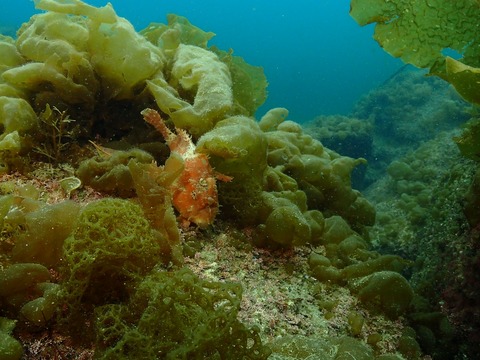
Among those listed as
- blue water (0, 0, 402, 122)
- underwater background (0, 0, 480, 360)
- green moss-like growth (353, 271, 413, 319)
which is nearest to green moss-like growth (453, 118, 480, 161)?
underwater background (0, 0, 480, 360)

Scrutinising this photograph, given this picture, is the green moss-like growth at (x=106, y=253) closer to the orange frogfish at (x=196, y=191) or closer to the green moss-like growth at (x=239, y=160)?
the orange frogfish at (x=196, y=191)

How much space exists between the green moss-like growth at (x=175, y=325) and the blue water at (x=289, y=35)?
82055 mm

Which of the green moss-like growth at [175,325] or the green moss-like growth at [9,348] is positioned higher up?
the green moss-like growth at [175,325]

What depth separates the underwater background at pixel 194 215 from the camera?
1508mm

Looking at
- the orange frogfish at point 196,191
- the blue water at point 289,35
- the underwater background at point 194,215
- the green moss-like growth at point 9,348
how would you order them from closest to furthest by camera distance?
the green moss-like growth at point 9,348, the underwater background at point 194,215, the orange frogfish at point 196,191, the blue water at point 289,35

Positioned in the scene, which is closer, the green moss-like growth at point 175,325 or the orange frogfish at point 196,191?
the green moss-like growth at point 175,325

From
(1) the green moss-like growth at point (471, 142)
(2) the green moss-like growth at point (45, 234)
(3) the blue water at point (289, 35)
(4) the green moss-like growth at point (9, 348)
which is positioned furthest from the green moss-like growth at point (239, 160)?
(3) the blue water at point (289, 35)

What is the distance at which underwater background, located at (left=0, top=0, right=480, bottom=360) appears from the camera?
1.51 metres

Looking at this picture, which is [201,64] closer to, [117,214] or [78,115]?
[78,115]

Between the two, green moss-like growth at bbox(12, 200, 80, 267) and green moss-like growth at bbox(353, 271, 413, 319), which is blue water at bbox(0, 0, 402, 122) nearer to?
green moss-like growth at bbox(353, 271, 413, 319)

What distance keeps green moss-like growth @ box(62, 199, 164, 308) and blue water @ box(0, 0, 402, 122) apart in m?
81.9

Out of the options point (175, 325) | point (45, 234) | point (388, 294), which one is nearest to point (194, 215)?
point (45, 234)

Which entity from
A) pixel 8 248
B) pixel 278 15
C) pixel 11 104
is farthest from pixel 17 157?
pixel 278 15

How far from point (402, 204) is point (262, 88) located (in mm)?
3292
